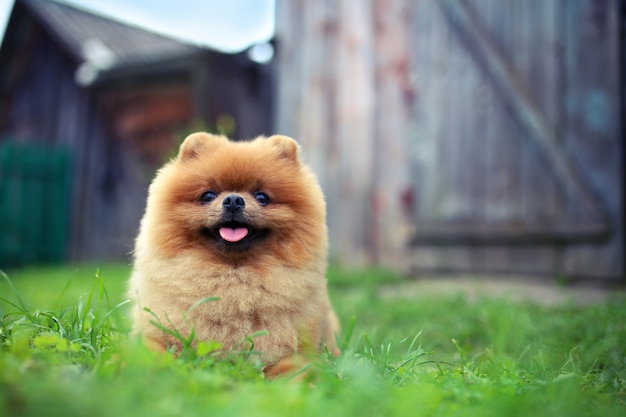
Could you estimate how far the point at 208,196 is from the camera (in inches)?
93.7

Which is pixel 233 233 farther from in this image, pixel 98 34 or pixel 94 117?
pixel 98 34

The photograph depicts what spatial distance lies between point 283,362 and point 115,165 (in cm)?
906

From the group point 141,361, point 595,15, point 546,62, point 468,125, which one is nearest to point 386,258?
point 468,125

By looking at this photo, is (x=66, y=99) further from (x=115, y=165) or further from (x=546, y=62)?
(x=546, y=62)

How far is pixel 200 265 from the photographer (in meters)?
2.26

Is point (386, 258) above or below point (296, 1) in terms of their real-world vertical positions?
below

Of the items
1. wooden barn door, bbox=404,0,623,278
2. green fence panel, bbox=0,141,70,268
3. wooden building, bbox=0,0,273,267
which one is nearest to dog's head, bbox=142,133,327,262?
wooden barn door, bbox=404,0,623,278

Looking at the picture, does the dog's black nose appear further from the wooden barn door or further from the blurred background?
the wooden barn door

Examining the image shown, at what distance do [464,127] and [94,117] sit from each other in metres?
7.67

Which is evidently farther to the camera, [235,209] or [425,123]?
[425,123]

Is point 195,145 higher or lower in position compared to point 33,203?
higher

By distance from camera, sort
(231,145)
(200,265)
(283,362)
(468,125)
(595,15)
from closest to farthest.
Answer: (283,362)
(200,265)
(231,145)
(595,15)
(468,125)

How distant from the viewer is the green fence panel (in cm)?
970

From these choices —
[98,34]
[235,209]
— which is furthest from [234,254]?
[98,34]
